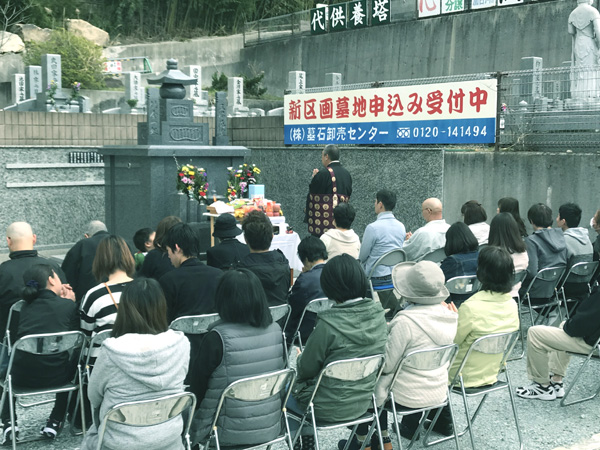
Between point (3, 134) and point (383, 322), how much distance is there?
8107 millimetres

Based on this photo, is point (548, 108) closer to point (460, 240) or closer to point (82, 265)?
point (460, 240)

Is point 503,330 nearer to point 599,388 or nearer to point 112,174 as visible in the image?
point 599,388

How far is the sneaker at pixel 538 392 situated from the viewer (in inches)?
201

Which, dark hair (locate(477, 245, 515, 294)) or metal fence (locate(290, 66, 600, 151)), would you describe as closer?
dark hair (locate(477, 245, 515, 294))

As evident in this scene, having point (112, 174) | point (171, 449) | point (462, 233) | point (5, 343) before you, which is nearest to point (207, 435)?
point (171, 449)

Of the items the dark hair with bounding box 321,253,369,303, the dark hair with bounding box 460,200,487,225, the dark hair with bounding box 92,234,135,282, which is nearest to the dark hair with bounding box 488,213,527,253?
the dark hair with bounding box 460,200,487,225

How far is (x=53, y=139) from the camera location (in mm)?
10586

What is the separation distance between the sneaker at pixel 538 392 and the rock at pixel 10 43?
2319cm

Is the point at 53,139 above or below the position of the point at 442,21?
below

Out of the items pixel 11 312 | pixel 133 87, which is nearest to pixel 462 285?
pixel 11 312

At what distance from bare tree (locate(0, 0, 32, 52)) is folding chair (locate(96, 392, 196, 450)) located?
24437 mm

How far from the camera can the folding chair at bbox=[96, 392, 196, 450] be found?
9.89 feet

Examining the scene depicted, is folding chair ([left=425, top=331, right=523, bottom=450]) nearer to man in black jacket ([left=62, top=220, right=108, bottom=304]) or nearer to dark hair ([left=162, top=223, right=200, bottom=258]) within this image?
dark hair ([left=162, top=223, right=200, bottom=258])

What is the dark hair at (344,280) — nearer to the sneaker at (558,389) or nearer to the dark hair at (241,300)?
the dark hair at (241,300)
